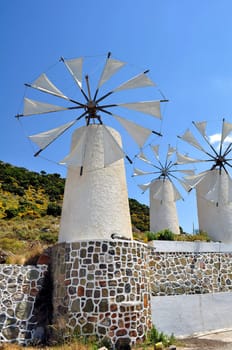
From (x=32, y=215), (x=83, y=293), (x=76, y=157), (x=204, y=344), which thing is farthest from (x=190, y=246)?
(x=32, y=215)

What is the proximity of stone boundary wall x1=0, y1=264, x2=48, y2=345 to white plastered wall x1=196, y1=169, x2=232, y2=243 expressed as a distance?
767 cm

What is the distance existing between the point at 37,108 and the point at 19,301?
582 cm

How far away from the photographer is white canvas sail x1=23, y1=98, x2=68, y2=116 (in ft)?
37.8

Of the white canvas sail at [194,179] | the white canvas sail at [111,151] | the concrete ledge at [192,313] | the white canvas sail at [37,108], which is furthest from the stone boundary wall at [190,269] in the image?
the white canvas sail at [37,108]

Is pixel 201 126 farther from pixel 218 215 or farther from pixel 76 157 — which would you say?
pixel 76 157

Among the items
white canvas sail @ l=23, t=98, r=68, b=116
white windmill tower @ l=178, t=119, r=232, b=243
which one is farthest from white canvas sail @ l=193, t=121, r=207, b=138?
white canvas sail @ l=23, t=98, r=68, b=116

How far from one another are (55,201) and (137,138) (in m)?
25.3

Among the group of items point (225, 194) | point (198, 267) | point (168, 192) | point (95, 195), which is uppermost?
point (168, 192)

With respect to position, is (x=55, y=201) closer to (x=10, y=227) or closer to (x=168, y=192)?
(x=10, y=227)

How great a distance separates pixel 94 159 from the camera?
37.0ft

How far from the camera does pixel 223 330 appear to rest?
12.2 metres

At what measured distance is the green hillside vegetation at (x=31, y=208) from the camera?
21.5m

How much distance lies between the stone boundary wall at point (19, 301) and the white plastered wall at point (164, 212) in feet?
29.5

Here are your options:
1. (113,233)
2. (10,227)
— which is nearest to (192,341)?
(113,233)
